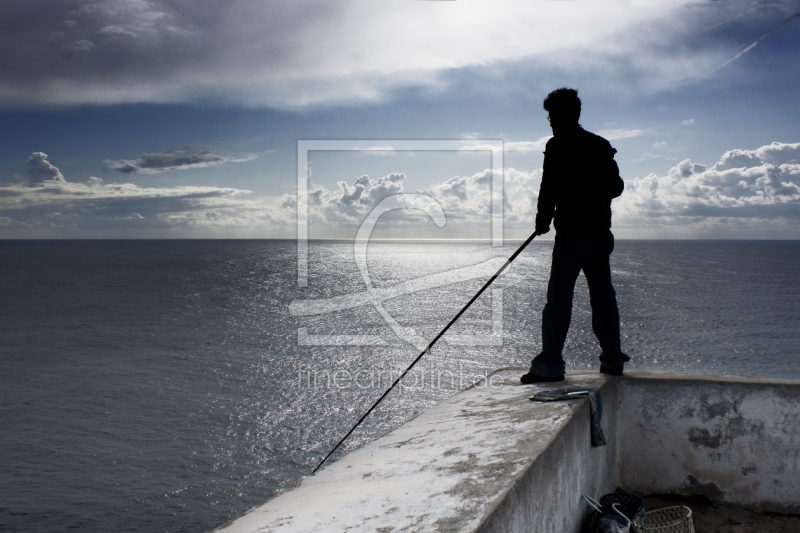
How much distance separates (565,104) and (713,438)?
7.47 feet

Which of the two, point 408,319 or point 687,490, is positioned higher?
point 687,490

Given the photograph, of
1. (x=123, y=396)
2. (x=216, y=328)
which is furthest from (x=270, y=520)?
(x=216, y=328)

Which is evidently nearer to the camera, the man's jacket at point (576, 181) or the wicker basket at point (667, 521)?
the wicker basket at point (667, 521)

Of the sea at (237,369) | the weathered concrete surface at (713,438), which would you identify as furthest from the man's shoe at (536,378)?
the sea at (237,369)

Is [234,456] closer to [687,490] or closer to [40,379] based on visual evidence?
[40,379]

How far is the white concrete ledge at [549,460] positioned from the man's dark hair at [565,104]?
1709mm

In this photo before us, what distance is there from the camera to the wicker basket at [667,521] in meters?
3.03

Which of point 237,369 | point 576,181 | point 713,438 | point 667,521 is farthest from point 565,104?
point 237,369

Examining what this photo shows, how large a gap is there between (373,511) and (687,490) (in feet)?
8.29

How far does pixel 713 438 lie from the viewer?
3568 millimetres

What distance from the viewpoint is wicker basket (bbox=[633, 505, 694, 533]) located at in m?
3.03

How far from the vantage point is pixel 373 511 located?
2.04 metres

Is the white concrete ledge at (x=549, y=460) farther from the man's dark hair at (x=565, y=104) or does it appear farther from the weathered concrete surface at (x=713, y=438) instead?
the man's dark hair at (x=565, y=104)

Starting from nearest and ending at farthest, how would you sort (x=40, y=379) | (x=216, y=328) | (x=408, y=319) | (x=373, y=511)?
(x=373, y=511) → (x=40, y=379) → (x=216, y=328) → (x=408, y=319)
